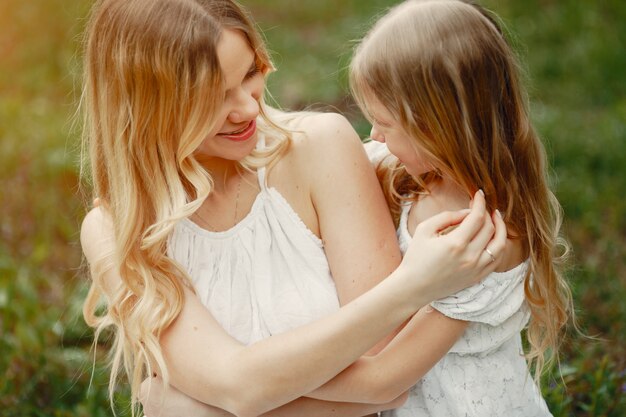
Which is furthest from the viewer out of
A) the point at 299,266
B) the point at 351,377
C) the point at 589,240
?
the point at 589,240

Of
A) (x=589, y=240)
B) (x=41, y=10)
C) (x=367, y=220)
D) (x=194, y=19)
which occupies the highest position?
(x=194, y=19)

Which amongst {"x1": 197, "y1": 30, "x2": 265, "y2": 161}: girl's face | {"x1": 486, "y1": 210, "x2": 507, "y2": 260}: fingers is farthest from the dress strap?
{"x1": 486, "y1": 210, "x2": 507, "y2": 260}: fingers

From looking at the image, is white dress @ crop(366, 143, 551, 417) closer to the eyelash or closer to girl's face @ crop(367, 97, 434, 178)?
girl's face @ crop(367, 97, 434, 178)

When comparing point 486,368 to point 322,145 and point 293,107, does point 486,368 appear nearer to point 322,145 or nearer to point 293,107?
point 322,145

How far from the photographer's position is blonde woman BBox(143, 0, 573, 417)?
7.47 ft

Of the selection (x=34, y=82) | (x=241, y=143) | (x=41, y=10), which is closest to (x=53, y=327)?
(x=241, y=143)

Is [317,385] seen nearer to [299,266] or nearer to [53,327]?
[299,266]

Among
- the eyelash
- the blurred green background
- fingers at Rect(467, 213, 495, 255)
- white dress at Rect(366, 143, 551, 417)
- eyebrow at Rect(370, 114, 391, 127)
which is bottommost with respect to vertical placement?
the blurred green background

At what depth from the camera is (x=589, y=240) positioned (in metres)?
5.00

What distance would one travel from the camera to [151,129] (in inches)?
102

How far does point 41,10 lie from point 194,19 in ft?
25.5

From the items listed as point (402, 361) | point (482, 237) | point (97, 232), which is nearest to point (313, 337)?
point (402, 361)

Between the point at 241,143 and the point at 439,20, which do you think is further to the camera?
the point at 241,143

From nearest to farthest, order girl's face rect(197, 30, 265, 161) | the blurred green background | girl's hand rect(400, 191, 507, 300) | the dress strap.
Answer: girl's hand rect(400, 191, 507, 300), girl's face rect(197, 30, 265, 161), the dress strap, the blurred green background
